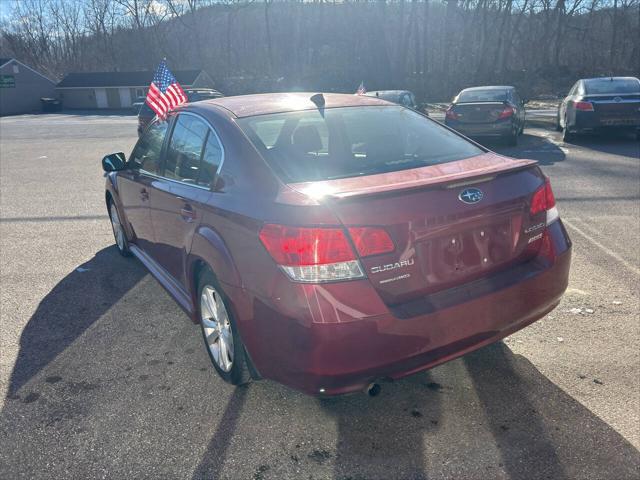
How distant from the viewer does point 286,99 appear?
3.71 m

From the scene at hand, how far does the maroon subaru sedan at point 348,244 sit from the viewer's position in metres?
2.35

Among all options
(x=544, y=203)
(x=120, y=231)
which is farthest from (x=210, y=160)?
(x=120, y=231)

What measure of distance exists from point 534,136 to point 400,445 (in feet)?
48.3

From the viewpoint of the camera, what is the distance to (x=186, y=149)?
3.63 metres

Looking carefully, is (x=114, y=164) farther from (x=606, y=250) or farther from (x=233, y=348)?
(x=606, y=250)

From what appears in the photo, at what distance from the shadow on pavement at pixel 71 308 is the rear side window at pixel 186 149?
1.41 metres

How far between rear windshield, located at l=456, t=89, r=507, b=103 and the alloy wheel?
11.5m

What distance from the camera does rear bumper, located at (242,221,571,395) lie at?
233cm

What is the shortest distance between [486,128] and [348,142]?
10.2 metres

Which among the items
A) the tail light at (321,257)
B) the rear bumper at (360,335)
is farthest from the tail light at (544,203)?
the tail light at (321,257)

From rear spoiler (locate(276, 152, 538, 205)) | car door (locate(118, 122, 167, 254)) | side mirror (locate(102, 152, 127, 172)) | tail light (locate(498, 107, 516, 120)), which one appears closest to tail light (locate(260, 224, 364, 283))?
rear spoiler (locate(276, 152, 538, 205))

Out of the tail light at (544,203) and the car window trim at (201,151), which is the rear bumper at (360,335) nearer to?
the tail light at (544,203)

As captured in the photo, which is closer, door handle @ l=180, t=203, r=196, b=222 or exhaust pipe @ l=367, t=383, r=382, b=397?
exhaust pipe @ l=367, t=383, r=382, b=397

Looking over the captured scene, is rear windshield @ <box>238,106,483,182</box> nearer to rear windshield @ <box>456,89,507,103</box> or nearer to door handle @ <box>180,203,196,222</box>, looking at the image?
door handle @ <box>180,203,196,222</box>
